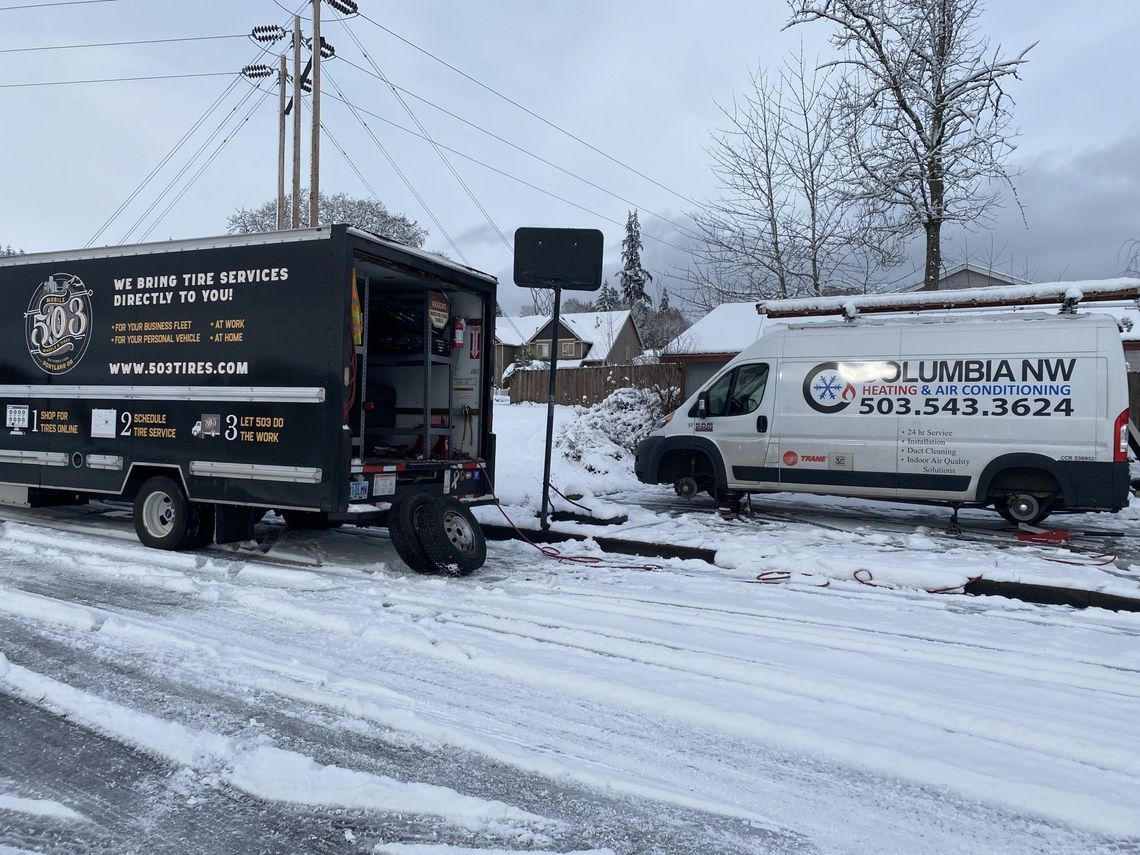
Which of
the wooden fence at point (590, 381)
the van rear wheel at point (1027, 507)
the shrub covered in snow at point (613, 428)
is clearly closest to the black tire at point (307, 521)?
the shrub covered in snow at point (613, 428)

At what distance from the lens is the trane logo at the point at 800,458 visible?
11.0 metres

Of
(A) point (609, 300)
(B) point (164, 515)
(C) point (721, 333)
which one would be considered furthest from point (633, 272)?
(B) point (164, 515)

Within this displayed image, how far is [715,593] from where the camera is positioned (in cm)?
702

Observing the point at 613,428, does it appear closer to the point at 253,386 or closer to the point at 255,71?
the point at 253,386

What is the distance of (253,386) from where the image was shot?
773cm

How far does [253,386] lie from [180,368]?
1.02 meters

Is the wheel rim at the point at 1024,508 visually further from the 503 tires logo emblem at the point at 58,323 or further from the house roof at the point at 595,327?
the house roof at the point at 595,327

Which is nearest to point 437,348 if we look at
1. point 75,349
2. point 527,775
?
point 75,349

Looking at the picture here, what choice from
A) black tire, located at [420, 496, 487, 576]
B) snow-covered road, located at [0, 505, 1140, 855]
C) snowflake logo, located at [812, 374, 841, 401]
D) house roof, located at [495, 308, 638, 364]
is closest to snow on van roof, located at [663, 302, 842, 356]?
snowflake logo, located at [812, 374, 841, 401]

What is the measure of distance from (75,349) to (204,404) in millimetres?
2129

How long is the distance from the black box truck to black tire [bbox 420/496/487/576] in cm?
2

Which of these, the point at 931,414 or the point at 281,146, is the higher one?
the point at 281,146

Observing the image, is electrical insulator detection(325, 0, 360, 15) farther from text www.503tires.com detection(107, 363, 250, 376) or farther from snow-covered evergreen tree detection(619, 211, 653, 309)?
snow-covered evergreen tree detection(619, 211, 653, 309)

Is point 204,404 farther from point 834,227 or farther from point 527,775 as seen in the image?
point 834,227
